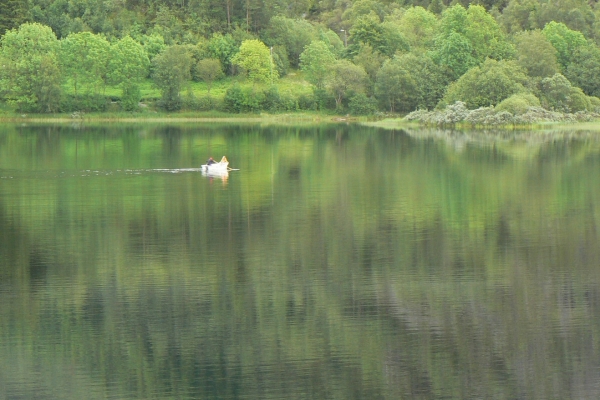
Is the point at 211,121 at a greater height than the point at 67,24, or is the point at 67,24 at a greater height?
the point at 67,24

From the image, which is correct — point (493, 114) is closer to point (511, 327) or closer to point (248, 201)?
point (248, 201)

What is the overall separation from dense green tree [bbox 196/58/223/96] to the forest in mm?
187

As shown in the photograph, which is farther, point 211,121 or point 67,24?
point 67,24

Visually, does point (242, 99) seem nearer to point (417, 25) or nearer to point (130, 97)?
point (130, 97)

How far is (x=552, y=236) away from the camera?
33.0 meters

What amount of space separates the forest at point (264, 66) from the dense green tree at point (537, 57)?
17 centimetres

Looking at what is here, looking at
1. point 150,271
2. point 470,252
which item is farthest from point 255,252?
point 470,252

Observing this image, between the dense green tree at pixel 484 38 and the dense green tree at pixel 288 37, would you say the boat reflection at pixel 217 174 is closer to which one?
the dense green tree at pixel 484 38

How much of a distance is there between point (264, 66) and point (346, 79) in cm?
1368

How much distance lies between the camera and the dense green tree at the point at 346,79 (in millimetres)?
125312

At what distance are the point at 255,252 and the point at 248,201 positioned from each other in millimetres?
12377

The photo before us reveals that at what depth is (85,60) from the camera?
401ft

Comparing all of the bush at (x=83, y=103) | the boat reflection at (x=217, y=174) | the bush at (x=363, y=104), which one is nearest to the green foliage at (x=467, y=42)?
the bush at (x=363, y=104)

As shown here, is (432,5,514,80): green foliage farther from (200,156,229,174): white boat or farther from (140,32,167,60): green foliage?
(200,156,229,174): white boat
